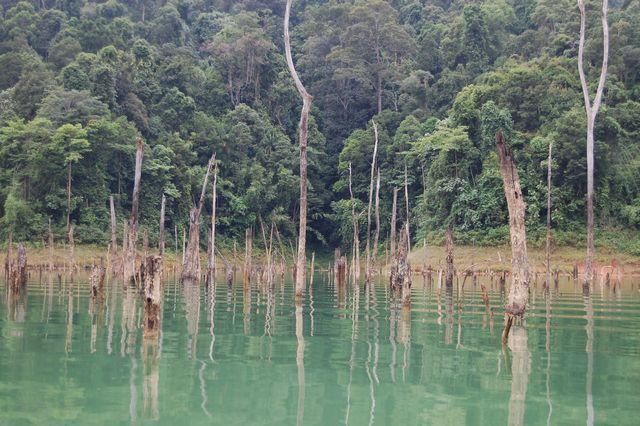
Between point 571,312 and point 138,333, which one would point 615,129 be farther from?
point 138,333

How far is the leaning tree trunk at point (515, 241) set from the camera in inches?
503

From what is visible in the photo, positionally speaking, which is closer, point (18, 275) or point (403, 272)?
point (403, 272)

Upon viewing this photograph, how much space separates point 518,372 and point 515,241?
12.7 ft

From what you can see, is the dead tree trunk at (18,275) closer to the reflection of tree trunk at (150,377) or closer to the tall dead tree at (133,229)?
the tall dead tree at (133,229)

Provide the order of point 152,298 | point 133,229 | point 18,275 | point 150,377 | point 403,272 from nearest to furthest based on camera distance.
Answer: point 150,377 < point 152,298 < point 403,272 < point 18,275 < point 133,229

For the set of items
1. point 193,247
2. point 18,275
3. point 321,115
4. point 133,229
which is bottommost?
point 18,275

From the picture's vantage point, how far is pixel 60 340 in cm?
1168

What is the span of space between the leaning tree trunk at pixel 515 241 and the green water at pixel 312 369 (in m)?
0.62

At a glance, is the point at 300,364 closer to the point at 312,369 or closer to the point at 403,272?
the point at 312,369

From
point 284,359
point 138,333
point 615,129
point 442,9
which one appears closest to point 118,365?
point 284,359

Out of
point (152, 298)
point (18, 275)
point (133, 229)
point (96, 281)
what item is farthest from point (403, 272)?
point (18, 275)

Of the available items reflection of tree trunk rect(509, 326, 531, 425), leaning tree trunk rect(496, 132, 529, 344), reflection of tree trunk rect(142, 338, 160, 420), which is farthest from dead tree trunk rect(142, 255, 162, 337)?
leaning tree trunk rect(496, 132, 529, 344)

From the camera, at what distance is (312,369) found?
965cm

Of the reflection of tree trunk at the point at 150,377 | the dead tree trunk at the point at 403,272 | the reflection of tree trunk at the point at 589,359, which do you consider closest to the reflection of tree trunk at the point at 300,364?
the reflection of tree trunk at the point at 150,377
